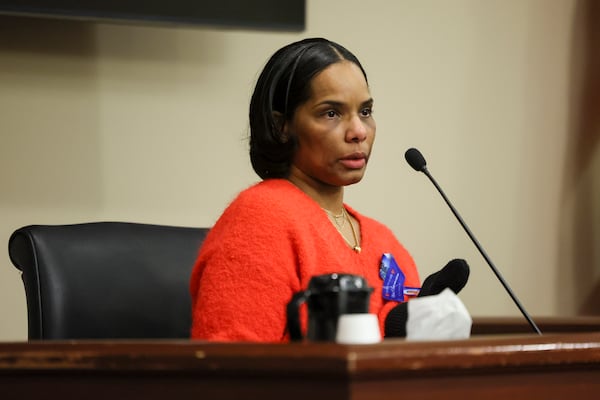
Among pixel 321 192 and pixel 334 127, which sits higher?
pixel 334 127

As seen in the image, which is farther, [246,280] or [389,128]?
[389,128]

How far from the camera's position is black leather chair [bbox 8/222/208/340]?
5.98ft

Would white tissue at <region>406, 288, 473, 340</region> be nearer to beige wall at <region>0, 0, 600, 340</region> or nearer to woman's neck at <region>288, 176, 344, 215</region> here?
woman's neck at <region>288, 176, 344, 215</region>

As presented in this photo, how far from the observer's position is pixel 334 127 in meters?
1.79

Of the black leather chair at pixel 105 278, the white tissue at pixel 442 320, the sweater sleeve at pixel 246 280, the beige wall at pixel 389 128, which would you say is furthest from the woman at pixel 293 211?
→ the beige wall at pixel 389 128

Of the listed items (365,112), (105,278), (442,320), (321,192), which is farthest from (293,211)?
(442,320)

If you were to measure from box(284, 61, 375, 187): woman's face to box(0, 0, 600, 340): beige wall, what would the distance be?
39.2 inches

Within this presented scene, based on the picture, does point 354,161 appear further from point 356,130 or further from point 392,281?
point 392,281

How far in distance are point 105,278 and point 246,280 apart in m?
0.41

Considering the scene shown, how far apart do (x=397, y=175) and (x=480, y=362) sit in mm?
1921

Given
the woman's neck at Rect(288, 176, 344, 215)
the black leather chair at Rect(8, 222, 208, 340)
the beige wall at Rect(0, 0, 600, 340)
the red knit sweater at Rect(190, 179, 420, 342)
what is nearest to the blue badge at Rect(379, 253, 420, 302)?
the red knit sweater at Rect(190, 179, 420, 342)

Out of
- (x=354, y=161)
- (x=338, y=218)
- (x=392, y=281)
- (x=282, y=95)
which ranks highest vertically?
(x=282, y=95)

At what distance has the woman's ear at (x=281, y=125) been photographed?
6.04 ft

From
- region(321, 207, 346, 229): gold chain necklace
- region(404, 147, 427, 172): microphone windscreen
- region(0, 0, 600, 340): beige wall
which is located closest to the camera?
region(404, 147, 427, 172): microphone windscreen
